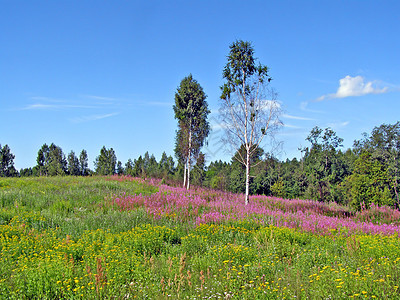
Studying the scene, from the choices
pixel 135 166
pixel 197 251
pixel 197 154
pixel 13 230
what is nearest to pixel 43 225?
pixel 13 230

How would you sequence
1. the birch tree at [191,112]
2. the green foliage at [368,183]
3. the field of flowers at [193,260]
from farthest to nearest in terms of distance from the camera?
the birch tree at [191,112] → the green foliage at [368,183] → the field of flowers at [193,260]

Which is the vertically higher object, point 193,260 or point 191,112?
point 191,112

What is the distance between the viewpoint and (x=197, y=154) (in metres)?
27.6

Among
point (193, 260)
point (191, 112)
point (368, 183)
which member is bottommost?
point (193, 260)

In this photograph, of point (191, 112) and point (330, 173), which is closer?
point (191, 112)

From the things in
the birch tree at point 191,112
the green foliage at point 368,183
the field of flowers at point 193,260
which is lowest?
the field of flowers at point 193,260

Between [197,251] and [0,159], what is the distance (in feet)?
189

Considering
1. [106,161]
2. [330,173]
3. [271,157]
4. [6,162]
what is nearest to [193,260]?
[271,157]

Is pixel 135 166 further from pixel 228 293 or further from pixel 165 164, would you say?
pixel 228 293

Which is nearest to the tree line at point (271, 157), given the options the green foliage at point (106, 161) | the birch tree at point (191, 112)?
the birch tree at point (191, 112)

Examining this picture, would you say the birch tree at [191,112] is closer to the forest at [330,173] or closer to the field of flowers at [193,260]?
the forest at [330,173]

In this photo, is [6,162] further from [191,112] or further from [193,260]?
[193,260]

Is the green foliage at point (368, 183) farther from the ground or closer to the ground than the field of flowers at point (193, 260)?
farther from the ground

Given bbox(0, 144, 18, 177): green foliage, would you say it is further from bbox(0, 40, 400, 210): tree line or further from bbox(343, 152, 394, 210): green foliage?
bbox(343, 152, 394, 210): green foliage
